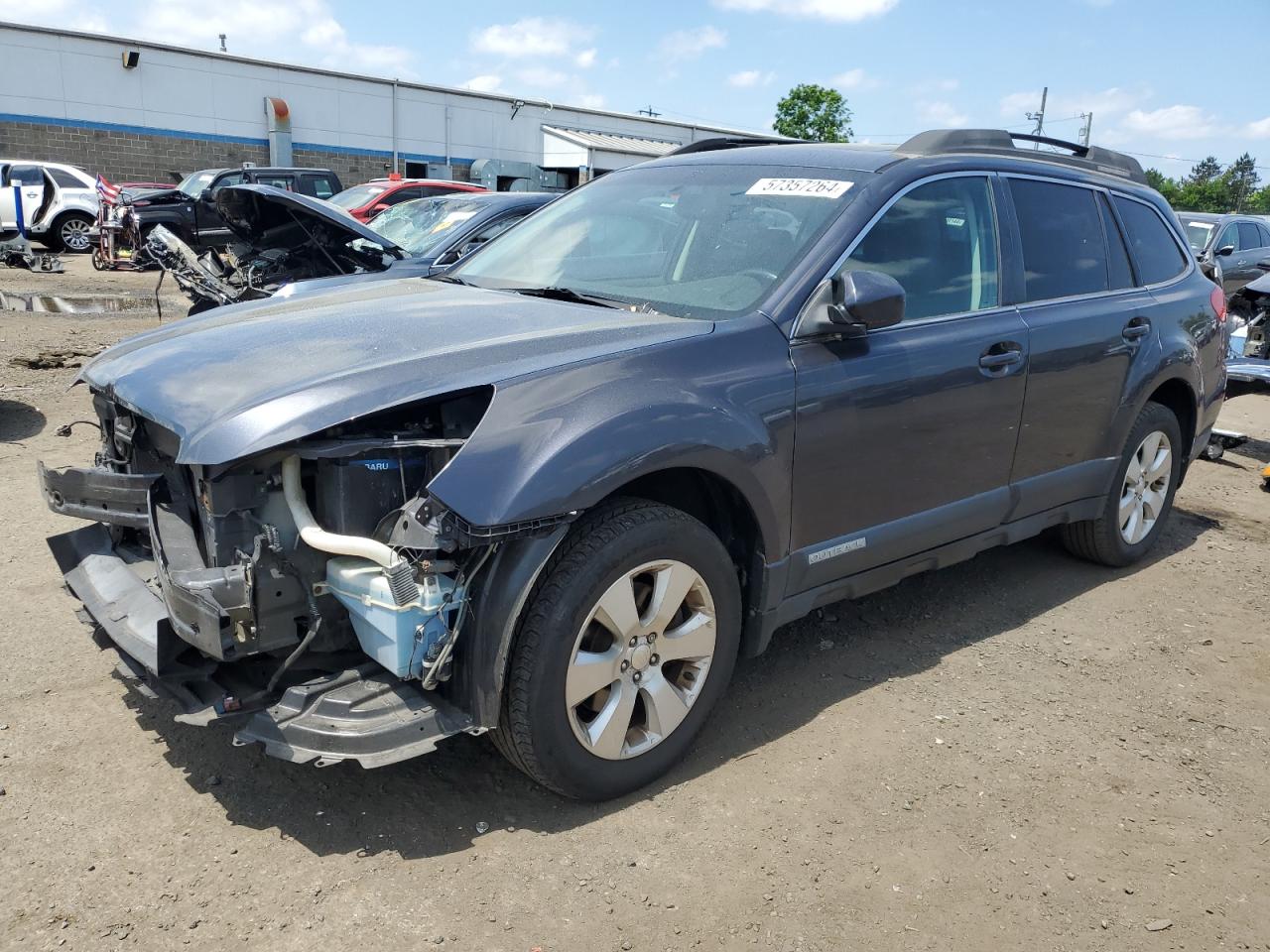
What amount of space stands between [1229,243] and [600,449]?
13.0 m

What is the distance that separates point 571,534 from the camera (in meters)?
2.75

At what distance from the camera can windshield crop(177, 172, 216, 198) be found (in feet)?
58.6

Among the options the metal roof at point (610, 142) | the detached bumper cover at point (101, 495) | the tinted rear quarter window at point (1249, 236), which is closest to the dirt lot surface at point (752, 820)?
the detached bumper cover at point (101, 495)

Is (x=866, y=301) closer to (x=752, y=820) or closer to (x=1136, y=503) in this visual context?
(x=752, y=820)

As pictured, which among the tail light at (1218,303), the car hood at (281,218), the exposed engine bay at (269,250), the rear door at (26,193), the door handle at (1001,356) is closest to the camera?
the door handle at (1001,356)

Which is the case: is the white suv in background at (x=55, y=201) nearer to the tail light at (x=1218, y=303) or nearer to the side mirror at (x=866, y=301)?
the side mirror at (x=866, y=301)

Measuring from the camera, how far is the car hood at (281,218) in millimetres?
6406

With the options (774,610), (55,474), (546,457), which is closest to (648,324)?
(546,457)

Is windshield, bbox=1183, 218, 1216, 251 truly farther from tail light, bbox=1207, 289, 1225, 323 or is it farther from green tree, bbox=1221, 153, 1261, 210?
green tree, bbox=1221, 153, 1261, 210

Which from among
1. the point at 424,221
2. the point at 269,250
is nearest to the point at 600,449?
the point at 269,250

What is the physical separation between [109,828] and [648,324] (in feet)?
7.07

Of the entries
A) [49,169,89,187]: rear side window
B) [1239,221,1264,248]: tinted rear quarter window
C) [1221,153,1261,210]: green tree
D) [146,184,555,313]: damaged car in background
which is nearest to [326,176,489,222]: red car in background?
[146,184,555,313]: damaged car in background

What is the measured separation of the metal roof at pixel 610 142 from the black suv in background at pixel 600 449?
31.1 m

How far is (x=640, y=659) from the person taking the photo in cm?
289
